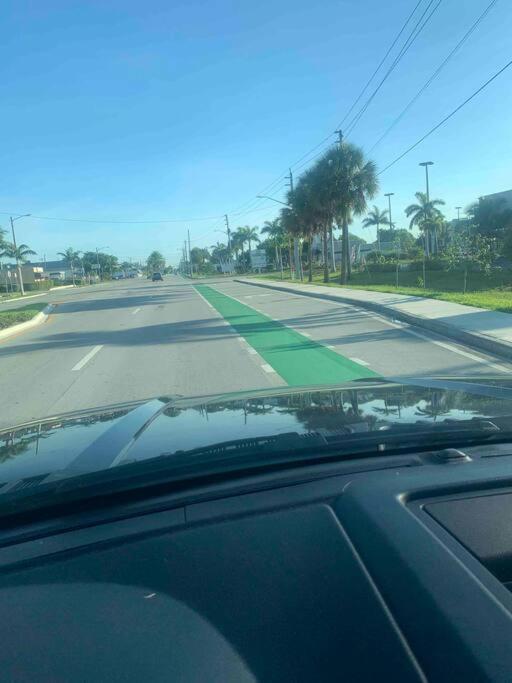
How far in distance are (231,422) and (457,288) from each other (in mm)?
31372

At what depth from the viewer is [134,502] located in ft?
7.68

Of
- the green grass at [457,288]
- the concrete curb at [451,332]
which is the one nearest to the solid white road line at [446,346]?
the concrete curb at [451,332]

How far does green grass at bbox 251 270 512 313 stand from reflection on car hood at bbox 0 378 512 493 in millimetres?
14498

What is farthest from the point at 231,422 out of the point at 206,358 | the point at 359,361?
the point at 206,358

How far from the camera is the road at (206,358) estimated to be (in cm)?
982

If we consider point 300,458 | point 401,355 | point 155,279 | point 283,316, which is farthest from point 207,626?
point 155,279

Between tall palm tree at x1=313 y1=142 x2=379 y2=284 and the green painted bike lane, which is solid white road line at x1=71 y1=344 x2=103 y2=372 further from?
tall palm tree at x1=313 y1=142 x2=379 y2=284

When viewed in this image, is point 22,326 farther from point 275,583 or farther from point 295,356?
point 275,583

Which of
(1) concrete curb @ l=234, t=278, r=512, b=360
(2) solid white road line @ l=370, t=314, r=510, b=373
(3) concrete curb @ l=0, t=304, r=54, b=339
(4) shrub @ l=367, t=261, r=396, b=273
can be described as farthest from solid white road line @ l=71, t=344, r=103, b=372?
(4) shrub @ l=367, t=261, r=396, b=273

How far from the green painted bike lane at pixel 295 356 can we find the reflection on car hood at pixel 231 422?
202 inches

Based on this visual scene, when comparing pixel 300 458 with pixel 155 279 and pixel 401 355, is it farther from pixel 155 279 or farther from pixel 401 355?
pixel 155 279

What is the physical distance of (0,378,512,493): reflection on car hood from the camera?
270 cm

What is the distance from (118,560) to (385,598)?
81 centimetres

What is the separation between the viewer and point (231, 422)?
3287 millimetres
